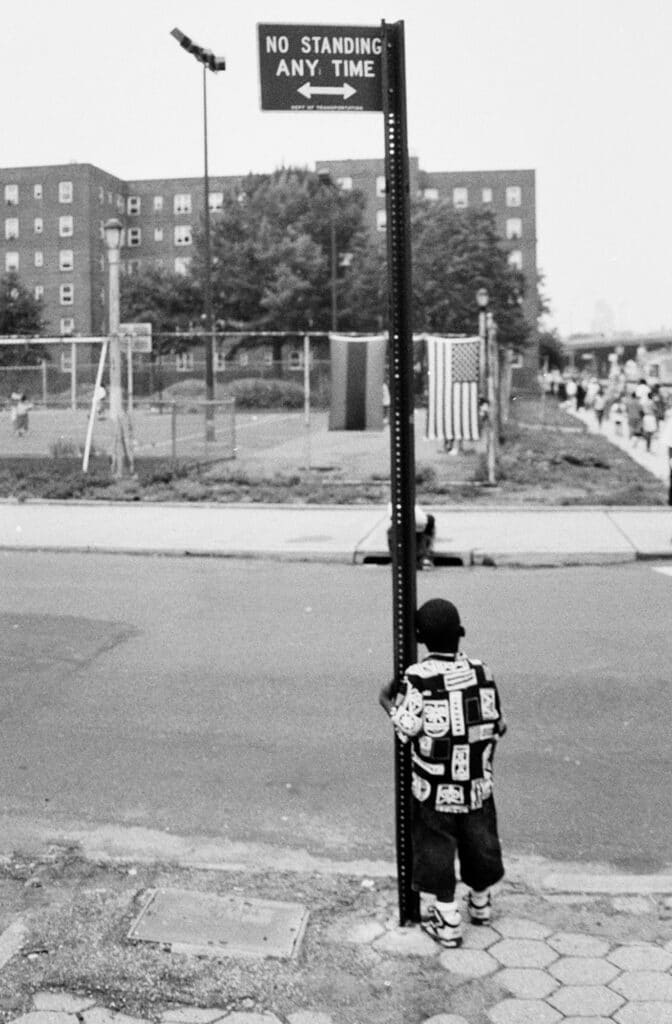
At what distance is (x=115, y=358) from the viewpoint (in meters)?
19.0

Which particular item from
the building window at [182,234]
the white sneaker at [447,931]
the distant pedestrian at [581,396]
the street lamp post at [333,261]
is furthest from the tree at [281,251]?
the white sneaker at [447,931]

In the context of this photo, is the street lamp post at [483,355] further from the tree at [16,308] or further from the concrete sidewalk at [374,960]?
the tree at [16,308]

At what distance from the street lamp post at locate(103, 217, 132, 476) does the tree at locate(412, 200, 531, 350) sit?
1803 inches

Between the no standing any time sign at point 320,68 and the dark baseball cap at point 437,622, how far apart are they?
159 centimetres

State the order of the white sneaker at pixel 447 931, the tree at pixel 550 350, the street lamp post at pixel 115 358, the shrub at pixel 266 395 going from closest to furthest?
the white sneaker at pixel 447 931 < the street lamp post at pixel 115 358 < the shrub at pixel 266 395 < the tree at pixel 550 350

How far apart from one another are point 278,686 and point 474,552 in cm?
549

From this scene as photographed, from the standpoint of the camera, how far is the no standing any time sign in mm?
3713

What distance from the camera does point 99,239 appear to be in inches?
2650

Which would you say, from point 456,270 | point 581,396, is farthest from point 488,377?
point 456,270

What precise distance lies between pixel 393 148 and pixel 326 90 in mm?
271

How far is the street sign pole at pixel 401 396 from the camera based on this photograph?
3.78 metres

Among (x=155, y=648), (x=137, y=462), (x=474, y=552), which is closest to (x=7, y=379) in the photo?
(x=137, y=462)

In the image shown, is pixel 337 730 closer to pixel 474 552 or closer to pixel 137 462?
pixel 474 552

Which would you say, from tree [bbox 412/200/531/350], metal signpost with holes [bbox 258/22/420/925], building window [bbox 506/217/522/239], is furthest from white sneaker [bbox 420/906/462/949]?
building window [bbox 506/217/522/239]
